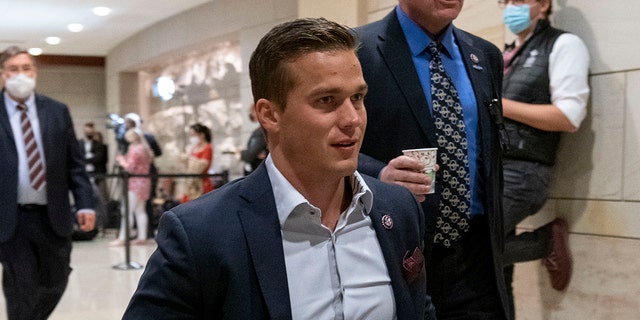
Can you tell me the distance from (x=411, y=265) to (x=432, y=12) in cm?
115

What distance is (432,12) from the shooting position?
283cm

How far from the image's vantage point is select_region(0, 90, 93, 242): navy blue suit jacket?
499cm

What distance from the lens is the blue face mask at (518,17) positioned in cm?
472

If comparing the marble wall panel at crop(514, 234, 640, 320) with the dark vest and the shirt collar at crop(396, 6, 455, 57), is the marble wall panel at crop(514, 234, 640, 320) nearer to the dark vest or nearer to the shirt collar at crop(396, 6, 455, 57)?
the dark vest

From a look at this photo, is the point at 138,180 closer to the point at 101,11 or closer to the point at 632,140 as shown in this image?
the point at 101,11

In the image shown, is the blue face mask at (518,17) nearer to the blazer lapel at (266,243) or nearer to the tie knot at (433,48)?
the tie knot at (433,48)

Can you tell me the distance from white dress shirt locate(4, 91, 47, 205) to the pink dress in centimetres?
786

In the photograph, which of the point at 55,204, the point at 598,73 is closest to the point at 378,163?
the point at 598,73

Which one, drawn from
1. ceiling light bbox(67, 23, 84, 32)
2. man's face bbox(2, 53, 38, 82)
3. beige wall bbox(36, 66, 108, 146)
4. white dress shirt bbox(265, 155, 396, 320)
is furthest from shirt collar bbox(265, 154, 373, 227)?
beige wall bbox(36, 66, 108, 146)

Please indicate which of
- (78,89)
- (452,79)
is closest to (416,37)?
(452,79)

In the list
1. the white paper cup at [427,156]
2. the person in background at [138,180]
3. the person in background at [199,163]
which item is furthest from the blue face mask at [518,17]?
the person in background at [138,180]

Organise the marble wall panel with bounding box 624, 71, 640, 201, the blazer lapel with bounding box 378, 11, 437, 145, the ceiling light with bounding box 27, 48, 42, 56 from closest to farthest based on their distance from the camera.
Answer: the blazer lapel with bounding box 378, 11, 437, 145 < the marble wall panel with bounding box 624, 71, 640, 201 < the ceiling light with bounding box 27, 48, 42, 56

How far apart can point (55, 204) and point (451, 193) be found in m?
3.03

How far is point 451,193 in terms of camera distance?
2832 millimetres
